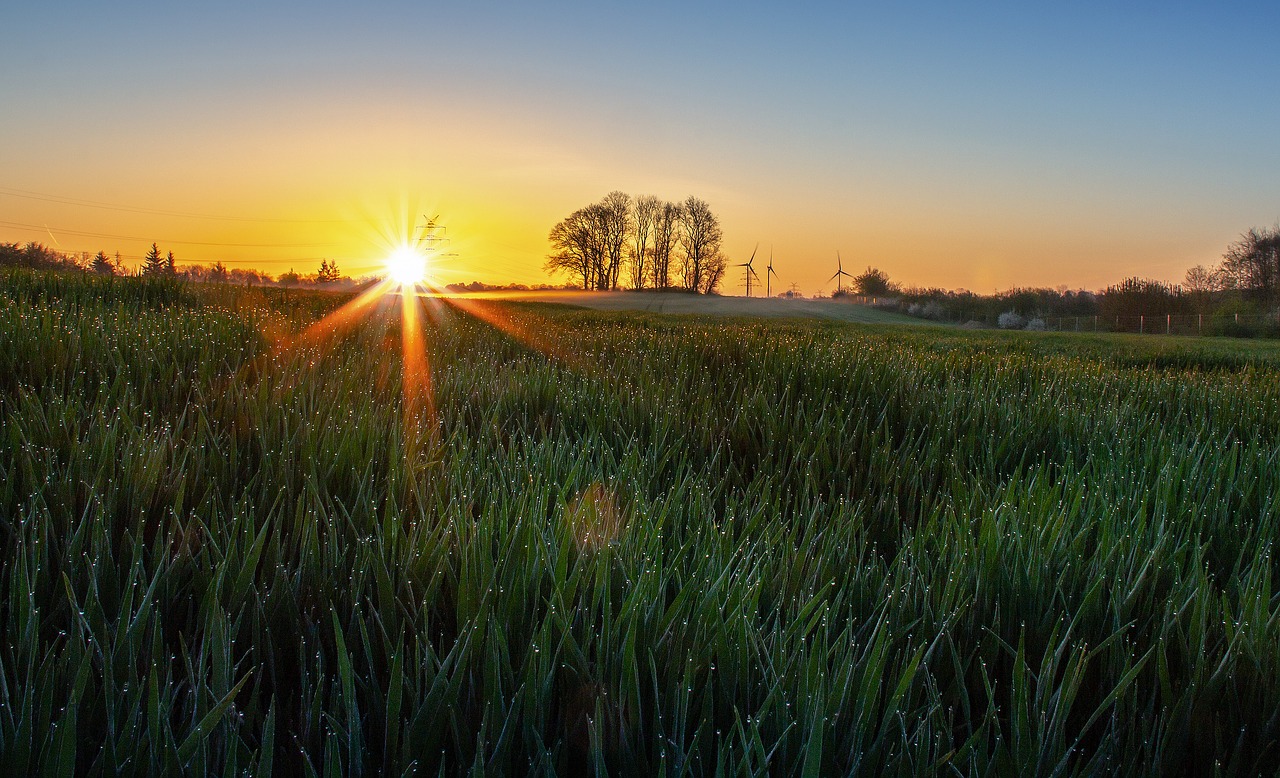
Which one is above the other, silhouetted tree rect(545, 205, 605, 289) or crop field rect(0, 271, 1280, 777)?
silhouetted tree rect(545, 205, 605, 289)

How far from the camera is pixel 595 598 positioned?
111cm

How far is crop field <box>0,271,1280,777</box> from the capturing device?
89cm

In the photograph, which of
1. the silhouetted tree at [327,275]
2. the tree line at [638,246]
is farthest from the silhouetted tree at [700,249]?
the silhouetted tree at [327,275]

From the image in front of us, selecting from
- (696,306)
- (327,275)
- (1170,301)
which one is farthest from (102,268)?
(1170,301)

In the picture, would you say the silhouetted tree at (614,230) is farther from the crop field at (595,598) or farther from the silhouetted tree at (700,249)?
the crop field at (595,598)

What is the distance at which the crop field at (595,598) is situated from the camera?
2.91ft

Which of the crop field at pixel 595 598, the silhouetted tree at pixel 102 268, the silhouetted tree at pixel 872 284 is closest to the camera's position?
the crop field at pixel 595 598

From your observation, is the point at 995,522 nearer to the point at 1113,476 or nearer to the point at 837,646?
the point at 837,646

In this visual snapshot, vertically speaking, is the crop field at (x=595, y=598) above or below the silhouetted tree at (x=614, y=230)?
below

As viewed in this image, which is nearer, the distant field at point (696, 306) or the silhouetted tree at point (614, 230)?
the distant field at point (696, 306)

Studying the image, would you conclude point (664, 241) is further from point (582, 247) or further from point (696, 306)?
→ point (696, 306)

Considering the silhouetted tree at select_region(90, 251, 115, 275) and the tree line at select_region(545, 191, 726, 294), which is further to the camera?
the tree line at select_region(545, 191, 726, 294)

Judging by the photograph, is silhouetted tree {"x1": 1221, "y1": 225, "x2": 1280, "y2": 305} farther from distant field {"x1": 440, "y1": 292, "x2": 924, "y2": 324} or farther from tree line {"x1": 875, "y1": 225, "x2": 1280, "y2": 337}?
distant field {"x1": 440, "y1": 292, "x2": 924, "y2": 324}

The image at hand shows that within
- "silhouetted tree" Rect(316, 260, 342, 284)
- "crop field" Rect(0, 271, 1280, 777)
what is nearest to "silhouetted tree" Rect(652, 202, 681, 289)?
"silhouetted tree" Rect(316, 260, 342, 284)
